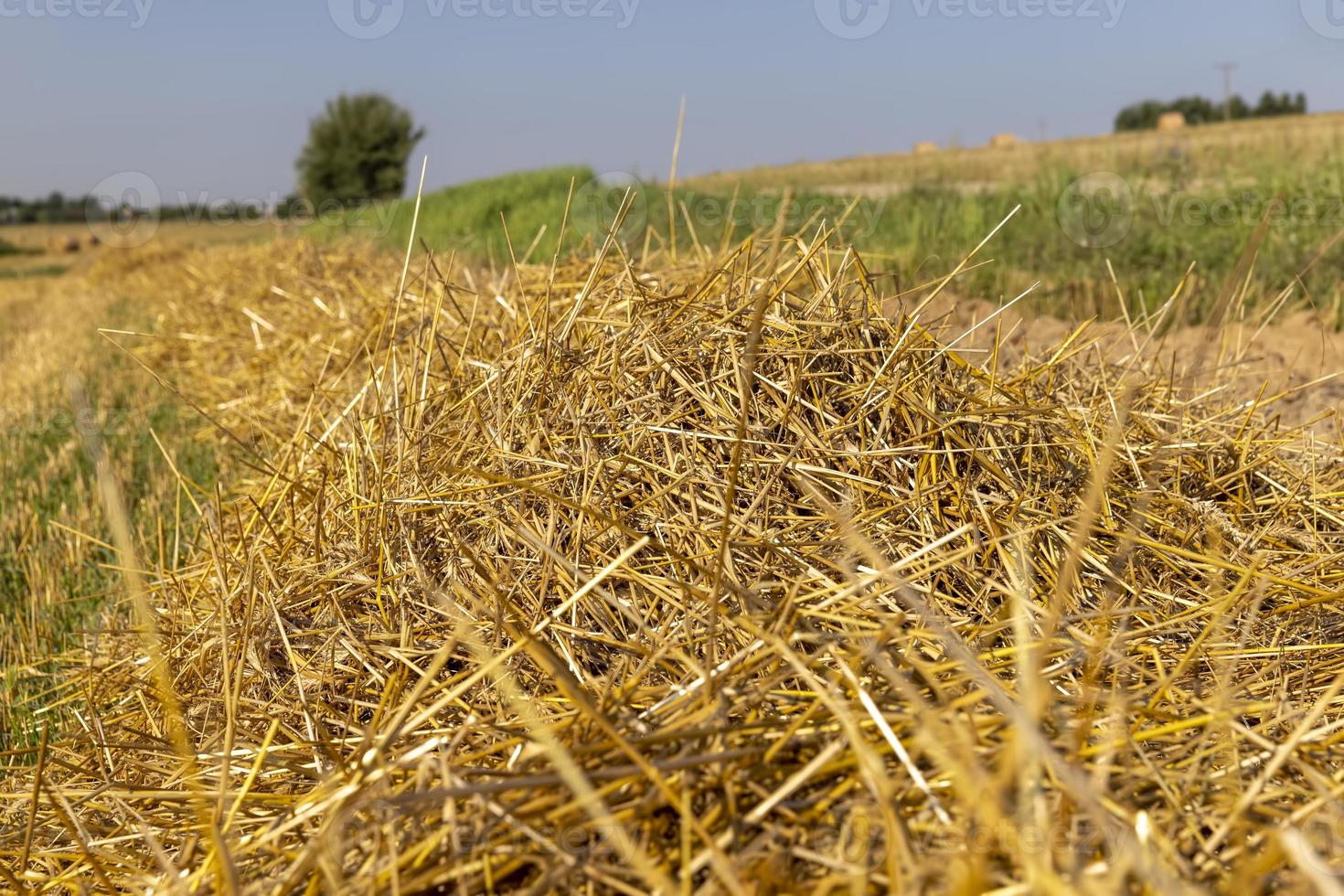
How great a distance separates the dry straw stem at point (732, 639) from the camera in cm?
88

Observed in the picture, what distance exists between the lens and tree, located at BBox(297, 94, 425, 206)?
3572cm

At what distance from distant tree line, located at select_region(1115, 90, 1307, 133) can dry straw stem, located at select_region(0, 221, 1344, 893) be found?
5624 centimetres

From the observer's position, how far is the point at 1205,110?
5372 centimetres

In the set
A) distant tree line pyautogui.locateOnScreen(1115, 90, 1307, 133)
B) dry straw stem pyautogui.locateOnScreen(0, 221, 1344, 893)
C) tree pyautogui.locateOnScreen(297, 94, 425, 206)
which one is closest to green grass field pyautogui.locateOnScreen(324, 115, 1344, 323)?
dry straw stem pyautogui.locateOnScreen(0, 221, 1344, 893)

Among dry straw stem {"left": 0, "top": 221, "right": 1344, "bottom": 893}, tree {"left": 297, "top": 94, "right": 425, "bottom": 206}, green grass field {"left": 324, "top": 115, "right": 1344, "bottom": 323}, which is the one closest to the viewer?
dry straw stem {"left": 0, "top": 221, "right": 1344, "bottom": 893}

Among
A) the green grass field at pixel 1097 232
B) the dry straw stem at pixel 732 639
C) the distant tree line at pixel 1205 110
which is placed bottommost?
the dry straw stem at pixel 732 639

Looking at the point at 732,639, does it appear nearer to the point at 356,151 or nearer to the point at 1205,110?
the point at 356,151

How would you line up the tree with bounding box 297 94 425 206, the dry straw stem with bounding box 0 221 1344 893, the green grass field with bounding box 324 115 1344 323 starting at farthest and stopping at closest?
the tree with bounding box 297 94 425 206 → the green grass field with bounding box 324 115 1344 323 → the dry straw stem with bounding box 0 221 1344 893

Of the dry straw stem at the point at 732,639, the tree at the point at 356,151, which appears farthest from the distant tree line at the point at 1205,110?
the dry straw stem at the point at 732,639

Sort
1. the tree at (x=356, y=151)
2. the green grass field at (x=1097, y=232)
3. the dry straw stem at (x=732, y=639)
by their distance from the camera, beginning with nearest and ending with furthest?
the dry straw stem at (x=732, y=639) < the green grass field at (x=1097, y=232) < the tree at (x=356, y=151)

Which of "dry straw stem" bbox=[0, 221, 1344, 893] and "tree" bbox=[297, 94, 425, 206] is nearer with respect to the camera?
"dry straw stem" bbox=[0, 221, 1344, 893]

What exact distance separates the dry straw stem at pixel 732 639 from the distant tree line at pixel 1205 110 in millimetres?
56243

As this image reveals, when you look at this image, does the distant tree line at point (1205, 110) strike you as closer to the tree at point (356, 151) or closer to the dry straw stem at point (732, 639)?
the tree at point (356, 151)

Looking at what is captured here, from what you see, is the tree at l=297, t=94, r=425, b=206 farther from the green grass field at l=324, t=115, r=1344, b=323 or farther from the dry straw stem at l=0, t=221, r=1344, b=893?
the dry straw stem at l=0, t=221, r=1344, b=893
